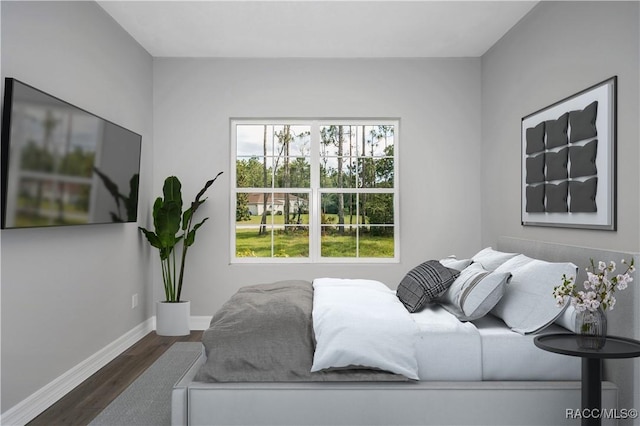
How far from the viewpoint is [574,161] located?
3.76 metres

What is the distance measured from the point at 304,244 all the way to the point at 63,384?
2.87 m

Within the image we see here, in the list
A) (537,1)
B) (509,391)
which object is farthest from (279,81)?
(509,391)

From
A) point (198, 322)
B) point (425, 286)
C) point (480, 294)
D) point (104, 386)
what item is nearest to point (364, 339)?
point (480, 294)

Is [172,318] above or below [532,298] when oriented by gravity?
below

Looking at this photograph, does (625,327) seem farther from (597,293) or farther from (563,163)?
(563,163)

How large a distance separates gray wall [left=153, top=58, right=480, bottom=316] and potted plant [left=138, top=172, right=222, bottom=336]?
32cm

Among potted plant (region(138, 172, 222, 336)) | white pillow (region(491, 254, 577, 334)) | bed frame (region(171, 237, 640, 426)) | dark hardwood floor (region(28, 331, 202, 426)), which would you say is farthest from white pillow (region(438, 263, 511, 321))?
potted plant (region(138, 172, 222, 336))

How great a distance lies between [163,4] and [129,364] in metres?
2.82

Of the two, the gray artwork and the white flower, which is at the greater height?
the gray artwork

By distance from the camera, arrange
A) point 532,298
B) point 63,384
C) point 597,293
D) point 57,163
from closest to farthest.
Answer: point 597,293 → point 532,298 → point 57,163 → point 63,384

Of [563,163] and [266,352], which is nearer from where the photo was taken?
[266,352]

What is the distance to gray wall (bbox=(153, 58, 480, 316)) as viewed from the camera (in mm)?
5973

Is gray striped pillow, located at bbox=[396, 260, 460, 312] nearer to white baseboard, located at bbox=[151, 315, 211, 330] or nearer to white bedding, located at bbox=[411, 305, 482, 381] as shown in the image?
white bedding, located at bbox=[411, 305, 482, 381]

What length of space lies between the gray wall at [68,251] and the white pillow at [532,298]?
275 centimetres
